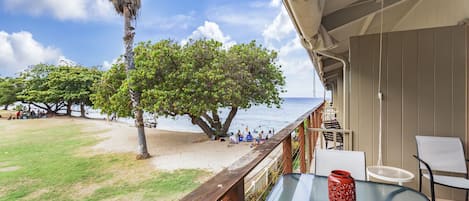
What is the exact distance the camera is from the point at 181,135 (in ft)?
44.5

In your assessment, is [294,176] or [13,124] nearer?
[294,176]

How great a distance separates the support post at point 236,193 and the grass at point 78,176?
602 centimetres

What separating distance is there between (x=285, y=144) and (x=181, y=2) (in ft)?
95.5

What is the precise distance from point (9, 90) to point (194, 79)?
20.4 m

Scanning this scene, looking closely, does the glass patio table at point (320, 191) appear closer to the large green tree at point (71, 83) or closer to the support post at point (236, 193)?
the support post at point (236, 193)

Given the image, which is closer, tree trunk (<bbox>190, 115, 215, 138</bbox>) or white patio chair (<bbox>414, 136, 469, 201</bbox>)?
white patio chair (<bbox>414, 136, 469, 201</bbox>)

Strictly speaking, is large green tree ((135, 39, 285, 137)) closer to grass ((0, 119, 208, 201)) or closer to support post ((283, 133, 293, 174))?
grass ((0, 119, 208, 201))

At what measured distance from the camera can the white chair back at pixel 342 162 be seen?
1682 mm

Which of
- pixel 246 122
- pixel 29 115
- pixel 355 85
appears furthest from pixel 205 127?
pixel 29 115

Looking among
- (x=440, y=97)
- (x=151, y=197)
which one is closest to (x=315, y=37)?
(x=440, y=97)

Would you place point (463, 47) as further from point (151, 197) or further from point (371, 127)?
point (151, 197)

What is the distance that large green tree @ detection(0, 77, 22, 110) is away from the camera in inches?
791

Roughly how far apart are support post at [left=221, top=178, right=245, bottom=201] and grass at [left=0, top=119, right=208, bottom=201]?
6.02 m

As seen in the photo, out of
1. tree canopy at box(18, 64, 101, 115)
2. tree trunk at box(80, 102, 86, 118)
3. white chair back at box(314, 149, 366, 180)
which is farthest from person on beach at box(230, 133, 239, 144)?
tree trunk at box(80, 102, 86, 118)
